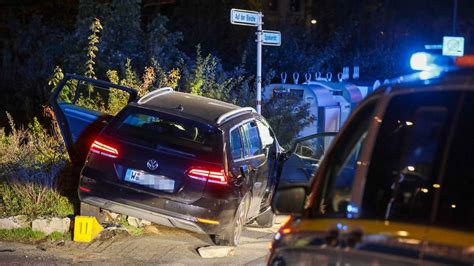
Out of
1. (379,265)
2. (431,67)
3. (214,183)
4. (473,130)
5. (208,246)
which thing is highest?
(431,67)

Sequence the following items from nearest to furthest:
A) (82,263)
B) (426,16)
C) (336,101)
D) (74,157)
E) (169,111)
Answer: (82,263) < (169,111) < (74,157) < (336,101) < (426,16)

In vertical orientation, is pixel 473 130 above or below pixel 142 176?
above

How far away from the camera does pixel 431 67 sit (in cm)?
379

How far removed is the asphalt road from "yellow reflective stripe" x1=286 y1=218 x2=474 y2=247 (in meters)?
4.23

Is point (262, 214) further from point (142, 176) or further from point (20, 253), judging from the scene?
point (20, 253)

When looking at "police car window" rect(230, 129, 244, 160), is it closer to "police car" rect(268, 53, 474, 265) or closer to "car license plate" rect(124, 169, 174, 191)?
"car license plate" rect(124, 169, 174, 191)

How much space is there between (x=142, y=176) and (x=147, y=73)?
14.4 feet

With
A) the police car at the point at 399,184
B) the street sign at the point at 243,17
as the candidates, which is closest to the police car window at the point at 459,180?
the police car at the point at 399,184

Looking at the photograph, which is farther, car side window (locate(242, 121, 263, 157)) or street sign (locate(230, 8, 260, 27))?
street sign (locate(230, 8, 260, 27))

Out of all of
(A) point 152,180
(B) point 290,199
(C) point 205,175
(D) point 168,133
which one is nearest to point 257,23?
(D) point 168,133

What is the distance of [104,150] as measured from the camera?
7.71 meters

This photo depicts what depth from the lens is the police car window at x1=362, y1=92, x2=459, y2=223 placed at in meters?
3.10

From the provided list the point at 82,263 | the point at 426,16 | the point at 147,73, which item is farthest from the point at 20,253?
the point at 426,16

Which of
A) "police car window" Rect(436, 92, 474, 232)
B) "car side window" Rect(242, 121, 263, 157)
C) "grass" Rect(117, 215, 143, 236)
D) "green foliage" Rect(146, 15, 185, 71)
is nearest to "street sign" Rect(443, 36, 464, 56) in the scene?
"police car window" Rect(436, 92, 474, 232)
